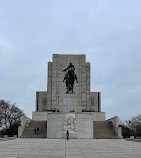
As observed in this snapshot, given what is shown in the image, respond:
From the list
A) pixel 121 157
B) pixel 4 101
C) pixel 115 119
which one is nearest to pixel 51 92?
pixel 4 101

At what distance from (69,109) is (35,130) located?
6.76 m

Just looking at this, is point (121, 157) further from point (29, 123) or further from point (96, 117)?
point (96, 117)

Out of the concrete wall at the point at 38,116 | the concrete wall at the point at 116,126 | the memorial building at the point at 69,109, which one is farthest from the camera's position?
the concrete wall at the point at 38,116

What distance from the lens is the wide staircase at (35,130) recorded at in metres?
33.8

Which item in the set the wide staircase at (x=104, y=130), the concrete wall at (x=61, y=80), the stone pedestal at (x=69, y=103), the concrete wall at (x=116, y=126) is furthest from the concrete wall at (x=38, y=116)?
the stone pedestal at (x=69, y=103)

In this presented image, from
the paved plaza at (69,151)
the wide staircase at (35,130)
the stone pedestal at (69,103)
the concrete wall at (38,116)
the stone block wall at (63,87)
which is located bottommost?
the wide staircase at (35,130)

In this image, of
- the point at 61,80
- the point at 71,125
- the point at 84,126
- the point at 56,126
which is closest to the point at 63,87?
the point at 61,80

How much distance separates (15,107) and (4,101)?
2736mm

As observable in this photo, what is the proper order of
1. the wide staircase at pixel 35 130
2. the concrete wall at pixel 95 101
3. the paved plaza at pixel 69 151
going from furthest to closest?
the concrete wall at pixel 95 101 → the wide staircase at pixel 35 130 → the paved plaza at pixel 69 151

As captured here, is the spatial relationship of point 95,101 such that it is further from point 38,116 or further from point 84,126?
point 84,126

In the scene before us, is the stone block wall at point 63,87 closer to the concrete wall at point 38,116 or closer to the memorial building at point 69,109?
the memorial building at point 69,109

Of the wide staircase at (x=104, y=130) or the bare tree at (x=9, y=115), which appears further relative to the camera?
the bare tree at (x=9, y=115)

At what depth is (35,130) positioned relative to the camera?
118 feet

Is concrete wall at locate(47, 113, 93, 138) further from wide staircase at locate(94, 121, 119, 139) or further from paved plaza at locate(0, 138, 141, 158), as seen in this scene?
paved plaza at locate(0, 138, 141, 158)
